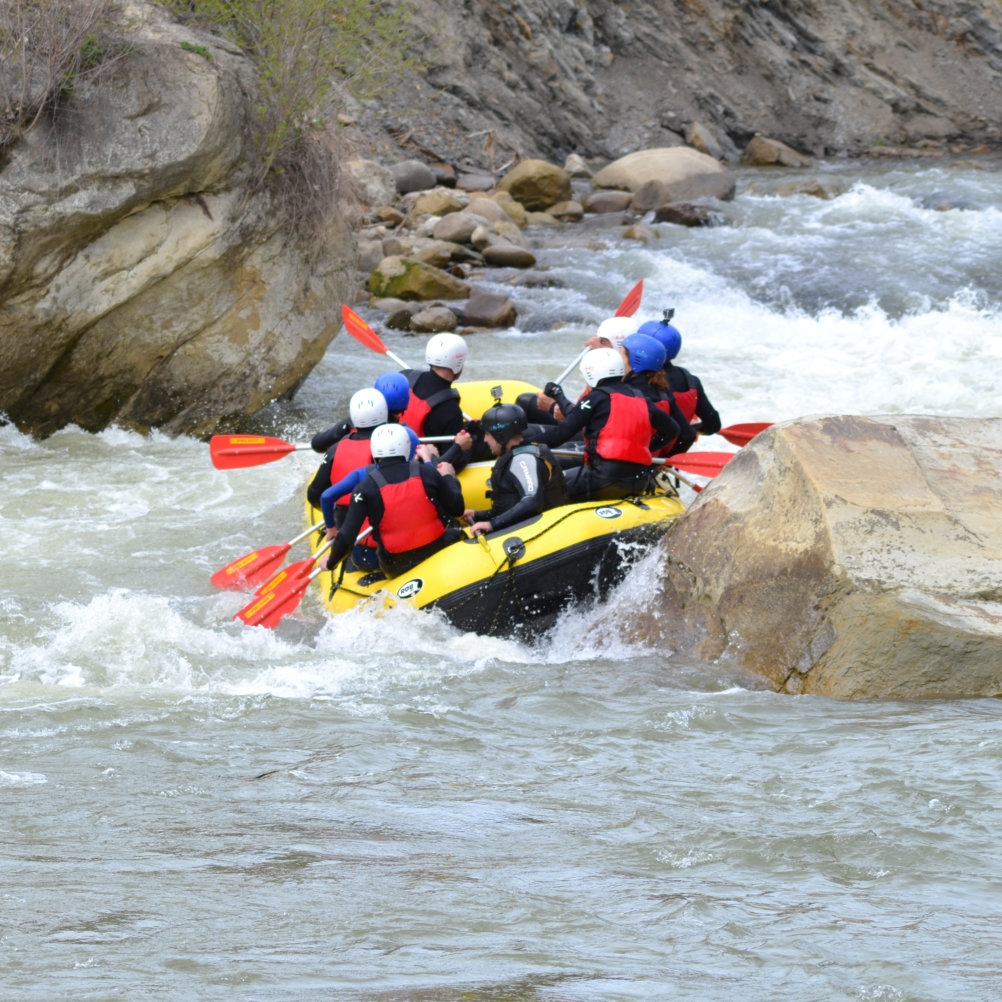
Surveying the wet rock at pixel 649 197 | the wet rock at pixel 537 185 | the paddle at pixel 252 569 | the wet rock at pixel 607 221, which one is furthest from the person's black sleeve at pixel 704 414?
the wet rock at pixel 537 185

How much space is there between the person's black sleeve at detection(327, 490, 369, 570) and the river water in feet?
1.09

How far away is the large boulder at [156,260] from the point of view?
8.60 metres

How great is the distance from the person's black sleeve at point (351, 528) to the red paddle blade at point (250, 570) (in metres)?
0.72

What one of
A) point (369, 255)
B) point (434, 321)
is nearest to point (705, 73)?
point (369, 255)

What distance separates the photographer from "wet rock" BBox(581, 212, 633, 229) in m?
Result: 18.1

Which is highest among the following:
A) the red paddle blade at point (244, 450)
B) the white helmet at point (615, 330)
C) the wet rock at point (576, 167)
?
the wet rock at point (576, 167)

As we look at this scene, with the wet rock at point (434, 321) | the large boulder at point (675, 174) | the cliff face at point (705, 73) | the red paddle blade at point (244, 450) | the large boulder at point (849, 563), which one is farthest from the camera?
the cliff face at point (705, 73)

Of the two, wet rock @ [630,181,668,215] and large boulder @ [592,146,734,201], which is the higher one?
large boulder @ [592,146,734,201]

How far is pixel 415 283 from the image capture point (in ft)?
47.1

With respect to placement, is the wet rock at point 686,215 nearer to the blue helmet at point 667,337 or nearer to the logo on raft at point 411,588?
the blue helmet at point 667,337

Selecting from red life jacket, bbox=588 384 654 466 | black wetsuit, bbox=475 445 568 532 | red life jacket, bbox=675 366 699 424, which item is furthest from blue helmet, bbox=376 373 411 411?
red life jacket, bbox=675 366 699 424

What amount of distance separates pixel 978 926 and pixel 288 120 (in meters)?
8.33

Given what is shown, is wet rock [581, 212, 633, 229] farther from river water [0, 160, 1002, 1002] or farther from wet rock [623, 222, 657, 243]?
river water [0, 160, 1002, 1002]

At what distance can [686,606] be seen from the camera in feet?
18.1
